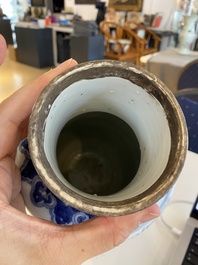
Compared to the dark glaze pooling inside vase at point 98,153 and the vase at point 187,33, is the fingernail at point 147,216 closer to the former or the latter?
the dark glaze pooling inside vase at point 98,153

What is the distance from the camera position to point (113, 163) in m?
0.51

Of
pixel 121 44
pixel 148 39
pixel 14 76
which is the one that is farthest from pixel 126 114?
pixel 148 39

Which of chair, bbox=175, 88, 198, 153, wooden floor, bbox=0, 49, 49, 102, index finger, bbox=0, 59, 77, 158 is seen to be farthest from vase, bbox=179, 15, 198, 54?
wooden floor, bbox=0, 49, 49, 102

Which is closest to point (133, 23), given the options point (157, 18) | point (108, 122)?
point (157, 18)

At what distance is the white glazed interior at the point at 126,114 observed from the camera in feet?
1.05

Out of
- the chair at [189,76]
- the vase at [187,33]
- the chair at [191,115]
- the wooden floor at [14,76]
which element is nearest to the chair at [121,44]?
the wooden floor at [14,76]

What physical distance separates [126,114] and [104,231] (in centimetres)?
20

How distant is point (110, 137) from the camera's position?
1.64ft

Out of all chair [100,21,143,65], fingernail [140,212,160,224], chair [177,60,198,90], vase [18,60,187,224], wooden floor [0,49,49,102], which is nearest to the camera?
vase [18,60,187,224]

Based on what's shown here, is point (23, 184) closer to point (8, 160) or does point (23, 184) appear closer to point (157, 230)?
point (8, 160)

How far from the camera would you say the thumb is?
0.35 meters

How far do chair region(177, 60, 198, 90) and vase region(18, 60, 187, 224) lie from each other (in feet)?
3.29

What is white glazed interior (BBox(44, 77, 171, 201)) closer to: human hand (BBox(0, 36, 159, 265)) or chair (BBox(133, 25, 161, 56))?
human hand (BBox(0, 36, 159, 265))

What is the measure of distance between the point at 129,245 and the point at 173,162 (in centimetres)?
27
